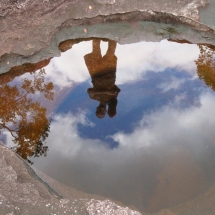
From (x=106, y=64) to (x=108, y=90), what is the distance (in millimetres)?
490

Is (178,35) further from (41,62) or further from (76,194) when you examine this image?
(76,194)

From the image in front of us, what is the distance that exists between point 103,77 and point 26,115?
1.17 m

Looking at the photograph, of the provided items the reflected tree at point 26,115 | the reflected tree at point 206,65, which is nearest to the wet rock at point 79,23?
the reflected tree at point 206,65

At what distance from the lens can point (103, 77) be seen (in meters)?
4.82

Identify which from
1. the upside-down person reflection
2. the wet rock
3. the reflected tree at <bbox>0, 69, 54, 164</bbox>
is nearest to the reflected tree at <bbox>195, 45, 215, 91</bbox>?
the wet rock

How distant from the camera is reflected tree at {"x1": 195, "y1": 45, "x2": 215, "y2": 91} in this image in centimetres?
456

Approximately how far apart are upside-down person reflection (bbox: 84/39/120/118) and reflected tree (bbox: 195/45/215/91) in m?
1.14

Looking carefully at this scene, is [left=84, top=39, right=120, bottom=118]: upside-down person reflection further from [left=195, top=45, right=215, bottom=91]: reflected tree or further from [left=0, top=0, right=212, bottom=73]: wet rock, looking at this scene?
[left=195, top=45, right=215, bottom=91]: reflected tree

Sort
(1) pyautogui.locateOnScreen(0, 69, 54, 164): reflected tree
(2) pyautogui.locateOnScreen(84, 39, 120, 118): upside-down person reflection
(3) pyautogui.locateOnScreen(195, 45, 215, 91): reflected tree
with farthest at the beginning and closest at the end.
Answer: (3) pyautogui.locateOnScreen(195, 45, 215, 91): reflected tree
(2) pyautogui.locateOnScreen(84, 39, 120, 118): upside-down person reflection
(1) pyautogui.locateOnScreen(0, 69, 54, 164): reflected tree

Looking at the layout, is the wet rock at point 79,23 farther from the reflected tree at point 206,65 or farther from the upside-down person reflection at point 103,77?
the upside-down person reflection at point 103,77

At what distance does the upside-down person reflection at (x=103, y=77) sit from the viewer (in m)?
4.43

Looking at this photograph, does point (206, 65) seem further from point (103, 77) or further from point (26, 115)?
point (26, 115)

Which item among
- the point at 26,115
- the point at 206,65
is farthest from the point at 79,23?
the point at 206,65

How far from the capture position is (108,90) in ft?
15.3
